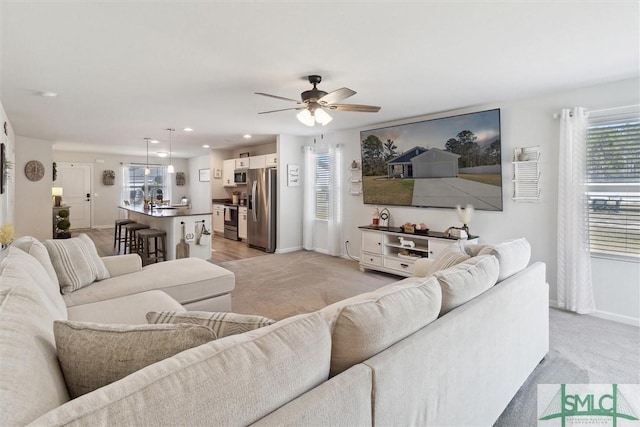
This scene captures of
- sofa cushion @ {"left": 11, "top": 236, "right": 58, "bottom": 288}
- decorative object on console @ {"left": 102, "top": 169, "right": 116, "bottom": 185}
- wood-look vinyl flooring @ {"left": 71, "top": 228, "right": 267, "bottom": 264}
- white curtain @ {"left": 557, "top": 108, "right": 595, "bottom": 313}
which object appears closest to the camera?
sofa cushion @ {"left": 11, "top": 236, "right": 58, "bottom": 288}

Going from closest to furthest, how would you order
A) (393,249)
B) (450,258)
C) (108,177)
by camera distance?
(450,258), (393,249), (108,177)

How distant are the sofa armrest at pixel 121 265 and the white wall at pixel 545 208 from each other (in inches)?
151

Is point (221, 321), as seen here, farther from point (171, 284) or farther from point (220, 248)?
point (220, 248)

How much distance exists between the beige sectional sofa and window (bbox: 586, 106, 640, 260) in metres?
2.25

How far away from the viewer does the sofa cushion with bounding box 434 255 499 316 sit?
1.54m

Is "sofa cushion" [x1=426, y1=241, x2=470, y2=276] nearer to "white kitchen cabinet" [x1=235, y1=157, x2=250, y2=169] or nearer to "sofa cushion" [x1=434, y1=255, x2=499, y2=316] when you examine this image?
"sofa cushion" [x1=434, y1=255, x2=499, y2=316]

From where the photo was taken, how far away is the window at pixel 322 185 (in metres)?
6.38

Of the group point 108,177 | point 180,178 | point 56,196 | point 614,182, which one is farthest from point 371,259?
point 108,177

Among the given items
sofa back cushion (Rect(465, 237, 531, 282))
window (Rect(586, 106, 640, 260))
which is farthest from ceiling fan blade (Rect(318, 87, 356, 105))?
window (Rect(586, 106, 640, 260))

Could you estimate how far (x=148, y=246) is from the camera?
17.6 feet

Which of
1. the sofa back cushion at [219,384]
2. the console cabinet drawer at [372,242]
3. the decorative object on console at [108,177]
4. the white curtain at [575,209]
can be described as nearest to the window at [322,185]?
the console cabinet drawer at [372,242]

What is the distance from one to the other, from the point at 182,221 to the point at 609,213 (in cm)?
567

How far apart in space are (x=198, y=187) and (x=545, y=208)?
9558mm

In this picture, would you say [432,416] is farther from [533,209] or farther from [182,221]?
[182,221]
